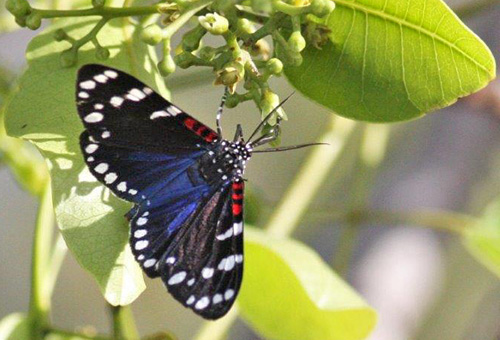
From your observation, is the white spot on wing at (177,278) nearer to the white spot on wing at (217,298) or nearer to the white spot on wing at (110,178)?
the white spot on wing at (217,298)

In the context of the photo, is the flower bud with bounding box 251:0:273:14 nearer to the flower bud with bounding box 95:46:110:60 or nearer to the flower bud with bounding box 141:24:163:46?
the flower bud with bounding box 141:24:163:46

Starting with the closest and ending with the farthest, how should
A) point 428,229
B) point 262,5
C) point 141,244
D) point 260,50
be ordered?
1. point 262,5
2. point 141,244
3. point 260,50
4. point 428,229

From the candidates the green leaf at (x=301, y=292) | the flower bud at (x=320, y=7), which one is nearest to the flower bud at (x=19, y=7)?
the flower bud at (x=320, y=7)

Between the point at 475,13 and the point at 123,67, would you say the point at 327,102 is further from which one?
A: the point at 475,13

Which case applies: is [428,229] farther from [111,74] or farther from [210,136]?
[111,74]

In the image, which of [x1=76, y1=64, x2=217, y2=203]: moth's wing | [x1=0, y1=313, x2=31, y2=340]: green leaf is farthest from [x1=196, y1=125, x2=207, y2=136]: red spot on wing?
[x1=0, y1=313, x2=31, y2=340]: green leaf

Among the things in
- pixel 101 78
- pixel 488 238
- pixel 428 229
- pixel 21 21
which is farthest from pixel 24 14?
pixel 428 229
